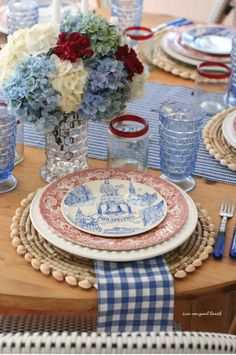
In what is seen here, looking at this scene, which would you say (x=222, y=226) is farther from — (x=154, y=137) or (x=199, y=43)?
(x=199, y=43)

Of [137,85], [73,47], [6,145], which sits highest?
[73,47]

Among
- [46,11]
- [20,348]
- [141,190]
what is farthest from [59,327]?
[46,11]

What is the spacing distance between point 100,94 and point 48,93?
0.12m

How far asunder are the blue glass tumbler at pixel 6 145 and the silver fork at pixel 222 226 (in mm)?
461

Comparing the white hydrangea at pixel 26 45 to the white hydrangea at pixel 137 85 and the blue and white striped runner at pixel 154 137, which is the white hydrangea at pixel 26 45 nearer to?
the white hydrangea at pixel 137 85

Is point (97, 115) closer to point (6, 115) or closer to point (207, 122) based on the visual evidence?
point (6, 115)

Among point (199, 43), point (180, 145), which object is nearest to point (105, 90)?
point (180, 145)

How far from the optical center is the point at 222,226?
136cm

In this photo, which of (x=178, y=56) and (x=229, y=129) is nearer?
(x=229, y=129)

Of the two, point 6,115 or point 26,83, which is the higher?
point 26,83

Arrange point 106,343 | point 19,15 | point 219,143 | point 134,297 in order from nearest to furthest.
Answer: point 106,343 < point 134,297 < point 219,143 < point 19,15

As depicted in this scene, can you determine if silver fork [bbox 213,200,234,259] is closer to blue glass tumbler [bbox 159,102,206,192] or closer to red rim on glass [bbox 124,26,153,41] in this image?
blue glass tumbler [bbox 159,102,206,192]

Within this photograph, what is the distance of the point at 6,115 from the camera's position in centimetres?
144

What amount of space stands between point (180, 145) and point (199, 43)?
0.78 metres
